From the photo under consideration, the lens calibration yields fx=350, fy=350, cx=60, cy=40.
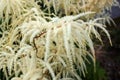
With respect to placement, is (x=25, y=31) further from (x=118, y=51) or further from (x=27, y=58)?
(x=118, y=51)

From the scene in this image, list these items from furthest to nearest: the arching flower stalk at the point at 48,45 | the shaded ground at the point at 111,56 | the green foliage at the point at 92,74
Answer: the shaded ground at the point at 111,56 < the green foliage at the point at 92,74 < the arching flower stalk at the point at 48,45

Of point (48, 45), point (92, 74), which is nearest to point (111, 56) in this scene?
point (92, 74)

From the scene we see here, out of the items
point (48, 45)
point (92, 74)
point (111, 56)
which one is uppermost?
point (48, 45)

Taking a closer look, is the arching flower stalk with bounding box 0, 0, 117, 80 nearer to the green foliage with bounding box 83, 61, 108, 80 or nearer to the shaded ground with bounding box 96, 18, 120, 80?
the green foliage with bounding box 83, 61, 108, 80

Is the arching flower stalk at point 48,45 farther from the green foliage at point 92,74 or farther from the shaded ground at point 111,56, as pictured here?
the shaded ground at point 111,56

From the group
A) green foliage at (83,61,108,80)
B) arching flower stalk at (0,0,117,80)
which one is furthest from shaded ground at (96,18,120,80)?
arching flower stalk at (0,0,117,80)

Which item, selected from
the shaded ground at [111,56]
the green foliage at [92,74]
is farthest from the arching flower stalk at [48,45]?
the shaded ground at [111,56]

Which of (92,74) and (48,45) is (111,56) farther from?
(48,45)

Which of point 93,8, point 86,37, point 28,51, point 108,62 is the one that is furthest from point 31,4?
point 108,62
